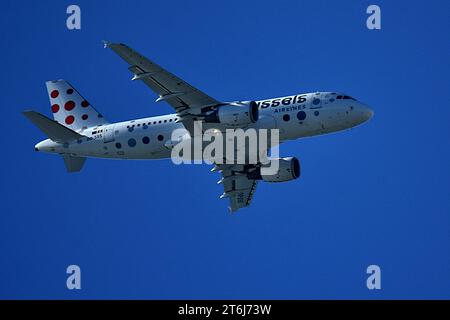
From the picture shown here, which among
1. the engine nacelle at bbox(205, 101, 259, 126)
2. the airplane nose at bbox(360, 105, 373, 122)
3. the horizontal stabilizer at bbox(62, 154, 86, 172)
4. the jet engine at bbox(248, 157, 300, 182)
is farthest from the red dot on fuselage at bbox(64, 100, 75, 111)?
the airplane nose at bbox(360, 105, 373, 122)

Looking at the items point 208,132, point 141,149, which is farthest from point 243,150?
point 141,149

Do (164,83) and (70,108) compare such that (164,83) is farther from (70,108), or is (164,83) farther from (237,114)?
(70,108)

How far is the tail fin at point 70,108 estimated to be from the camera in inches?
2894

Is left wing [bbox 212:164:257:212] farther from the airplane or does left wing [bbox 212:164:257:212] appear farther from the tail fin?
the tail fin

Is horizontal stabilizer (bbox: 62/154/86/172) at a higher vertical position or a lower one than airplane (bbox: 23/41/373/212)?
lower

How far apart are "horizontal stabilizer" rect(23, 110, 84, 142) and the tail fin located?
2656mm

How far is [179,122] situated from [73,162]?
1009 centimetres

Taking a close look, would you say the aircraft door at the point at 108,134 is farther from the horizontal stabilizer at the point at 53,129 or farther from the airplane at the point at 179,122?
the horizontal stabilizer at the point at 53,129

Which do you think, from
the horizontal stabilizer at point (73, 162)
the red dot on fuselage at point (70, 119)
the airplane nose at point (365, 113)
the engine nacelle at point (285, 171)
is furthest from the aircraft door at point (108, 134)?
the airplane nose at point (365, 113)

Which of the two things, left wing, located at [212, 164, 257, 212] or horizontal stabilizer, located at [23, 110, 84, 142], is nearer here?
horizontal stabilizer, located at [23, 110, 84, 142]

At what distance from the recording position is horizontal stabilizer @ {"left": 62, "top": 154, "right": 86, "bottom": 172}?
71.7m

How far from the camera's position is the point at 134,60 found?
61844 millimetres

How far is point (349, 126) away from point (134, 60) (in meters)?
15.3

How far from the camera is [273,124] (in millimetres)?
64875
